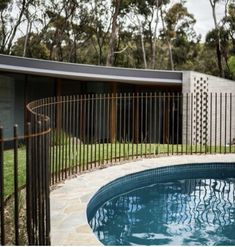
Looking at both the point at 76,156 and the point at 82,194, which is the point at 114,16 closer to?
the point at 76,156

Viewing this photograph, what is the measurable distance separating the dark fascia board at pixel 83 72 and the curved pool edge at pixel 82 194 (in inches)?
165

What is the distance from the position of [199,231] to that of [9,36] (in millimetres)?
25840

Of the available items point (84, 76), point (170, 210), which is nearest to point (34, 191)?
point (170, 210)

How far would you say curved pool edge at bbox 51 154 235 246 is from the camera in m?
4.63

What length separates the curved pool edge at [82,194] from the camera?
4.63 m

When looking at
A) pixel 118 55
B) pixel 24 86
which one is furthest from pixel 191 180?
pixel 118 55

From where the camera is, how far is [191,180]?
9219 millimetres

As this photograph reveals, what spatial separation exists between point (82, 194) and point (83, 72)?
6.83 metres

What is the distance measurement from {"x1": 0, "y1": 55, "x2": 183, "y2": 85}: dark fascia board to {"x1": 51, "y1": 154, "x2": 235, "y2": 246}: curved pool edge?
4.18 meters

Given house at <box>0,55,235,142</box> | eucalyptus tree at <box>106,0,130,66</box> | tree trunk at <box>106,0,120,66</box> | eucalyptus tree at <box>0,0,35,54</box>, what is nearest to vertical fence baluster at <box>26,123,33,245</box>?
house at <box>0,55,235,142</box>

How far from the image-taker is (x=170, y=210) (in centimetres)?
678

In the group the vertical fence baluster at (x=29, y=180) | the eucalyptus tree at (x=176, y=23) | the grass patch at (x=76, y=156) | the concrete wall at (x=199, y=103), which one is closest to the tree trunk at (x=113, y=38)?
the eucalyptus tree at (x=176, y=23)

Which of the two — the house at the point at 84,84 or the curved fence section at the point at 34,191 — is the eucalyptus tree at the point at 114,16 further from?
the curved fence section at the point at 34,191

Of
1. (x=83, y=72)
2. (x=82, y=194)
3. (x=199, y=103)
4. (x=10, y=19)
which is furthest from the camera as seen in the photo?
(x=10, y=19)
